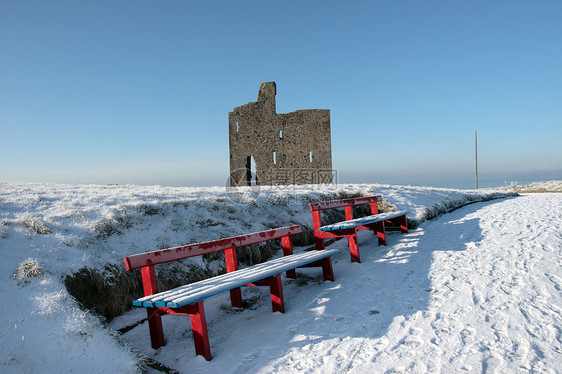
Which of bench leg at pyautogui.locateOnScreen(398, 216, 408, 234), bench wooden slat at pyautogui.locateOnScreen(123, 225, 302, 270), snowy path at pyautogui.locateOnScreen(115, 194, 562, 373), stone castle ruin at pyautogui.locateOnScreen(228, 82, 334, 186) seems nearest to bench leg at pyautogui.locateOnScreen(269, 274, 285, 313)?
snowy path at pyautogui.locateOnScreen(115, 194, 562, 373)

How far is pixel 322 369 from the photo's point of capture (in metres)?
2.62

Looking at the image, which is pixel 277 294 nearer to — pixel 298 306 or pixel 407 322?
pixel 298 306

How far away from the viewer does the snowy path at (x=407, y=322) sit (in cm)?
265

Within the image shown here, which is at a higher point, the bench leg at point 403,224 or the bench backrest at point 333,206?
the bench backrest at point 333,206

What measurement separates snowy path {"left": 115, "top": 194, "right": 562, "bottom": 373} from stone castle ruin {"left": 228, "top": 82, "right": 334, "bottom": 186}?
1428cm

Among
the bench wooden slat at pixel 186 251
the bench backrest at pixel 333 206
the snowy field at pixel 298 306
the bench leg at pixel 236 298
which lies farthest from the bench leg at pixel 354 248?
the bench leg at pixel 236 298

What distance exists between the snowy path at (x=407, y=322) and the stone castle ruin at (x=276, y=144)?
14.3 meters

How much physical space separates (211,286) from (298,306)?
120 centimetres

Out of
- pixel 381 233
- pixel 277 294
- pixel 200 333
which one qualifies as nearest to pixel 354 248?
pixel 381 233

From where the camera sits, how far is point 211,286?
3.21 m

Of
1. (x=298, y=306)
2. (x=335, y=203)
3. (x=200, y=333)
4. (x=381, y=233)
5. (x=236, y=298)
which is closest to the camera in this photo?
(x=200, y=333)

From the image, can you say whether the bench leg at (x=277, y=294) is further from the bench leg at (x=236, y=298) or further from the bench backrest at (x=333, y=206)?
the bench backrest at (x=333, y=206)

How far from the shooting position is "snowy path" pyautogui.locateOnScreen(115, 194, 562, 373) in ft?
8.69

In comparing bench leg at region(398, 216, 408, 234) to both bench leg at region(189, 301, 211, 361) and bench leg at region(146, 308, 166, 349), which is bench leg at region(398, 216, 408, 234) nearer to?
bench leg at region(189, 301, 211, 361)
